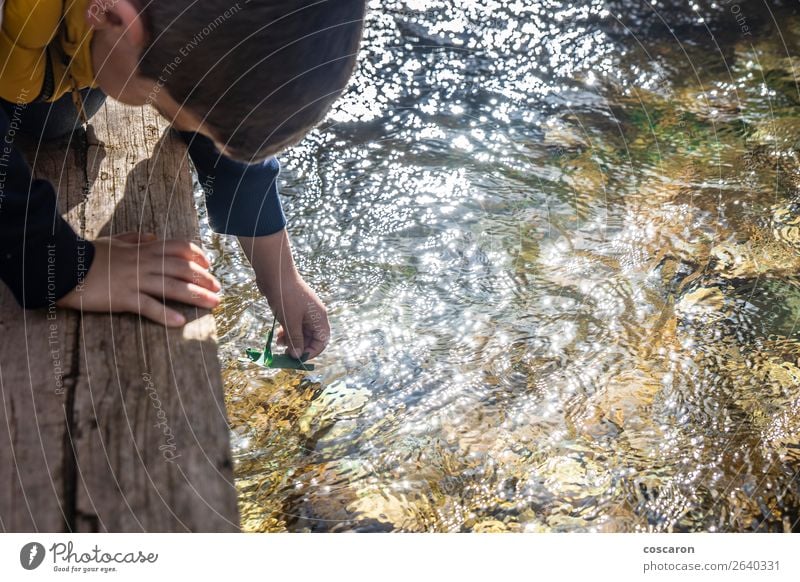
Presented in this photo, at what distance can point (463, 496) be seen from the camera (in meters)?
1.03

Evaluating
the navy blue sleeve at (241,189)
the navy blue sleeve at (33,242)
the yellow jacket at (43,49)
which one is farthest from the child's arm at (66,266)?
the navy blue sleeve at (241,189)

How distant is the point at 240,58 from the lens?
30.7 inches

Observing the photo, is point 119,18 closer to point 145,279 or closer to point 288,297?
point 145,279

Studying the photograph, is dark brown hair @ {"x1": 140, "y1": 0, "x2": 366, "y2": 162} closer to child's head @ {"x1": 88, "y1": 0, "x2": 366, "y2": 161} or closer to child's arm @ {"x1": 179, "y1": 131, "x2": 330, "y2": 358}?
child's head @ {"x1": 88, "y1": 0, "x2": 366, "y2": 161}

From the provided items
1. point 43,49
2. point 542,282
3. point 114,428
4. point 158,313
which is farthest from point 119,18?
point 542,282

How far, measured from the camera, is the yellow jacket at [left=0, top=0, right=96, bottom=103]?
85 centimetres

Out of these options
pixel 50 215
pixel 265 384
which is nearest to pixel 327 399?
pixel 265 384

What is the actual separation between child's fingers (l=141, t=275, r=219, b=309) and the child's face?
18cm

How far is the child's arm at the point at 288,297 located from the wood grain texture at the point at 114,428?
0.94 ft

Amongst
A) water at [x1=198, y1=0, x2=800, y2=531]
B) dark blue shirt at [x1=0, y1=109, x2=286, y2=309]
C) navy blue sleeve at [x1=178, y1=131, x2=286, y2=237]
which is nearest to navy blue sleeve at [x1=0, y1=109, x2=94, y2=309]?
dark blue shirt at [x1=0, y1=109, x2=286, y2=309]

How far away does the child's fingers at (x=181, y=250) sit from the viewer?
2.80 feet

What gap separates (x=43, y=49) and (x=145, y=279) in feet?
1.10

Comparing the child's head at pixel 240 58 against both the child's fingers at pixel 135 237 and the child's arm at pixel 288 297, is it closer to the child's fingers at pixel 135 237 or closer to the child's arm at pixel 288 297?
the child's fingers at pixel 135 237

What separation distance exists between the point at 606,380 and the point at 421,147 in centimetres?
62
